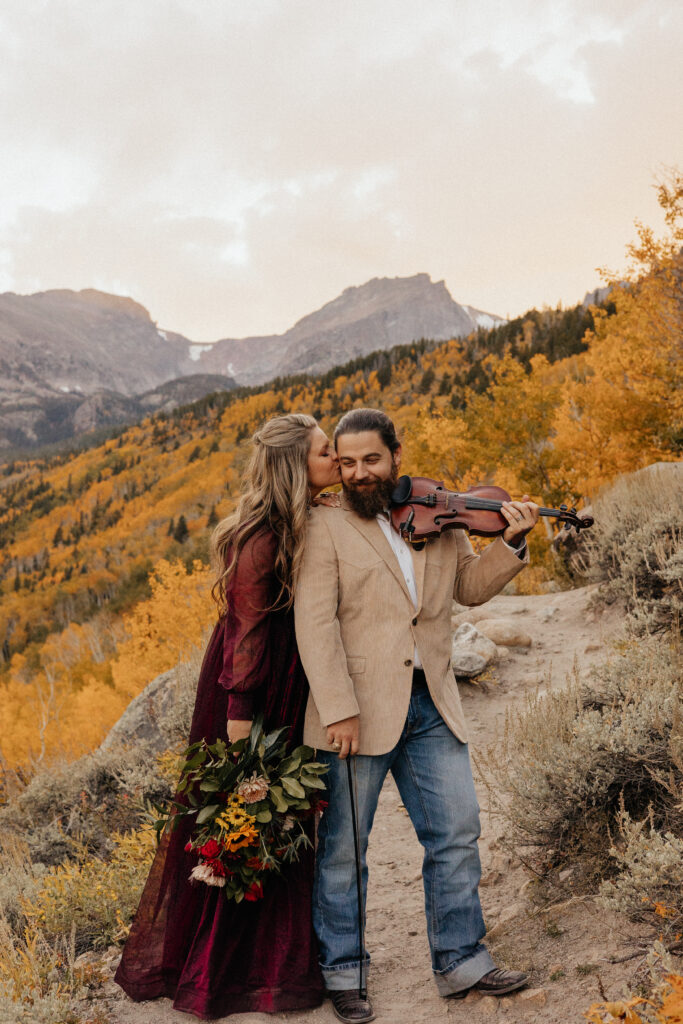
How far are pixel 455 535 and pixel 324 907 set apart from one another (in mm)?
1413

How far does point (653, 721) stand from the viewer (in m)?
2.81

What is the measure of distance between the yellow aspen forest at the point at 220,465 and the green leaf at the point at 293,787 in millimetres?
1075

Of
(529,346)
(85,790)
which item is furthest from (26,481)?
(85,790)

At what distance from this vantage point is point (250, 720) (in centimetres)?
239

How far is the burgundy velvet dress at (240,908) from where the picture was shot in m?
2.35

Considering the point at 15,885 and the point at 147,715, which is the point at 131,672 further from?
the point at 15,885

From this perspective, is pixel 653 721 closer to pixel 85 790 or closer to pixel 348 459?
pixel 348 459

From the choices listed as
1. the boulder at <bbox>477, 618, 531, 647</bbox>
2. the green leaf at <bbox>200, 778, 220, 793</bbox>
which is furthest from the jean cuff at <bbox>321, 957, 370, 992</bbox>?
the boulder at <bbox>477, 618, 531, 647</bbox>

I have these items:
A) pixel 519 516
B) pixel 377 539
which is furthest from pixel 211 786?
Result: pixel 519 516

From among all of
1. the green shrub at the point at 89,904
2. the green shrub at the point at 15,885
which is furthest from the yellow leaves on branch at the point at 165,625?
the green shrub at the point at 89,904

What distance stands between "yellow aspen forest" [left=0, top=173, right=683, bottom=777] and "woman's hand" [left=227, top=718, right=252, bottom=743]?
839mm

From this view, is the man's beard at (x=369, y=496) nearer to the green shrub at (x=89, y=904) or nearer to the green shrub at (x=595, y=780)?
the green shrub at (x=595, y=780)

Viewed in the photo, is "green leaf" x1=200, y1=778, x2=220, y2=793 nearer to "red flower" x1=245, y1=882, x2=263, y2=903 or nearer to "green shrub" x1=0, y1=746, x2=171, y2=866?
"red flower" x1=245, y1=882, x2=263, y2=903

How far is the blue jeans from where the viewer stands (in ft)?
7.64
